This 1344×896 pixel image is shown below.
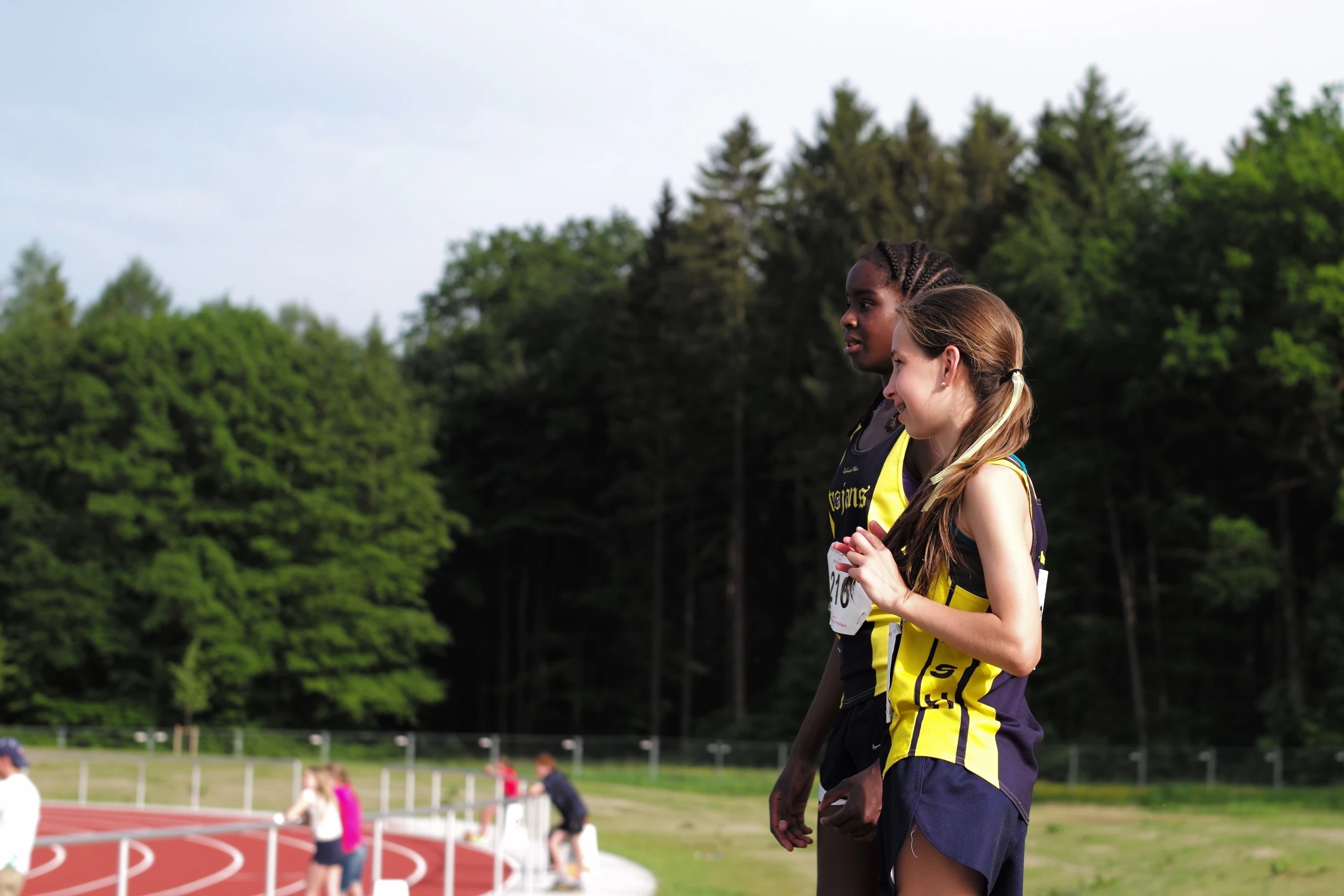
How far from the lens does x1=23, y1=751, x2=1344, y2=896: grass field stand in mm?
17250

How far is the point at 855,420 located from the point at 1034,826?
874cm

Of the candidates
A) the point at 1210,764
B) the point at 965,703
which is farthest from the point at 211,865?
the point at 965,703

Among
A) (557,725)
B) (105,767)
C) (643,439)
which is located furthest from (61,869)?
(557,725)

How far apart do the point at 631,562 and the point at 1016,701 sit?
5499cm

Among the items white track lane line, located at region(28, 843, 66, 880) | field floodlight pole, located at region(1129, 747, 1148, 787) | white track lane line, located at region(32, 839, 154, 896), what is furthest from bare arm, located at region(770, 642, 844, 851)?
field floodlight pole, located at region(1129, 747, 1148, 787)

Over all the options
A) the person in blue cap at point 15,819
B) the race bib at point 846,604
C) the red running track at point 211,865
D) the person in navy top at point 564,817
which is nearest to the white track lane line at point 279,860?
the red running track at point 211,865

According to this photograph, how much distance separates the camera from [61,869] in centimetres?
2223

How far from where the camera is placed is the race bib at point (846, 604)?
3070 mm

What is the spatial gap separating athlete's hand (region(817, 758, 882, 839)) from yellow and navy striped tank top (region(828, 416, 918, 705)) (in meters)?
0.22

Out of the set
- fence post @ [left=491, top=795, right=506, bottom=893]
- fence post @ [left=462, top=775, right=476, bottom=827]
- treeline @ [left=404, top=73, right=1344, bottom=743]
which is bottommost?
fence post @ [left=462, top=775, right=476, bottom=827]

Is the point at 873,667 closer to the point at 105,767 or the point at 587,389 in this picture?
the point at 105,767

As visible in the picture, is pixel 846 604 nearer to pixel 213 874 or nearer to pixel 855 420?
pixel 213 874

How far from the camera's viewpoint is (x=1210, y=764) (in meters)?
33.2

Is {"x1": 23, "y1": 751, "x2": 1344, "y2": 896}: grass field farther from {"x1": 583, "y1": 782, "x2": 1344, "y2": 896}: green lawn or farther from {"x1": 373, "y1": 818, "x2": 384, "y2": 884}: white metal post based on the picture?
{"x1": 373, "y1": 818, "x2": 384, "y2": 884}: white metal post
